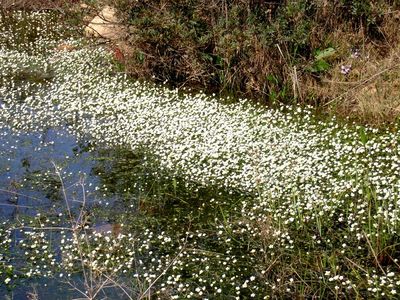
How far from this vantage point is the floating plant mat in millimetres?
5008

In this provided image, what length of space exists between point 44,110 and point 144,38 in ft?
6.93

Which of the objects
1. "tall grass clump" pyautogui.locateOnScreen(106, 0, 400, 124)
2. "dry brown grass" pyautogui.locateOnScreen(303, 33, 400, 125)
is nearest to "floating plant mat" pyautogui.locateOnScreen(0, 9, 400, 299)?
"dry brown grass" pyautogui.locateOnScreen(303, 33, 400, 125)

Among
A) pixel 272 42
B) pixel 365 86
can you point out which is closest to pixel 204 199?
pixel 365 86

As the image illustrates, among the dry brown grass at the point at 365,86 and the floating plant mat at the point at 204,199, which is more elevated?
the dry brown grass at the point at 365,86

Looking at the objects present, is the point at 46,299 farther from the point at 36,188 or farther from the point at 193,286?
the point at 36,188

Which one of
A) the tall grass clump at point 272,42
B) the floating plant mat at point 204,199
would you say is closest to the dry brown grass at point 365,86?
the tall grass clump at point 272,42

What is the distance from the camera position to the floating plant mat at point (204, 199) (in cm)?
501

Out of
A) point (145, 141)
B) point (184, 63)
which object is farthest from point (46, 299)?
point (184, 63)

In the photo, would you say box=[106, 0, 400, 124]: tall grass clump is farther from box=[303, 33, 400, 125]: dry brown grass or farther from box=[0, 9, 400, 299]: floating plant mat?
box=[0, 9, 400, 299]: floating plant mat

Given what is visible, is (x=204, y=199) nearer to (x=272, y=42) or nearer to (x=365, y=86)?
(x=365, y=86)

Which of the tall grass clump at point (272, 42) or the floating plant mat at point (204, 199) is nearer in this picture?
the floating plant mat at point (204, 199)

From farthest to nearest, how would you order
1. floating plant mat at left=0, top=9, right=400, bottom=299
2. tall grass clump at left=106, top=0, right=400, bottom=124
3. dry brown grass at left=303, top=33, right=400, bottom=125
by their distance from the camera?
tall grass clump at left=106, top=0, right=400, bottom=124 < dry brown grass at left=303, top=33, right=400, bottom=125 < floating plant mat at left=0, top=9, right=400, bottom=299

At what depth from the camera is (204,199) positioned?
6.52 meters

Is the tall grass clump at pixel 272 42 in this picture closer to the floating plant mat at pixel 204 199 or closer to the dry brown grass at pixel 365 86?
the dry brown grass at pixel 365 86
